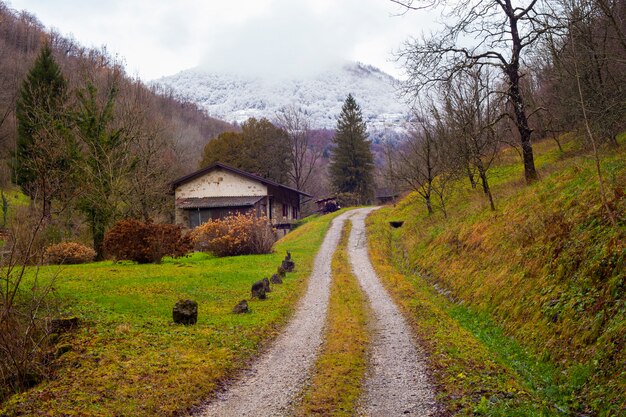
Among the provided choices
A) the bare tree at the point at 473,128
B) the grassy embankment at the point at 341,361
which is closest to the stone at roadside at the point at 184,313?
the grassy embankment at the point at 341,361

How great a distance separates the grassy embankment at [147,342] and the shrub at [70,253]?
568cm

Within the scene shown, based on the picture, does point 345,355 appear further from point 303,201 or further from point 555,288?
point 303,201

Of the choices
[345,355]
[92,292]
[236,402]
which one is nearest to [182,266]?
[92,292]

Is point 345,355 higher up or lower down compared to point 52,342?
lower down

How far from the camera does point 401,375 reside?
27.4 feet

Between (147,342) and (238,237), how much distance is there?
1794cm

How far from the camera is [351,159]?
218 ft

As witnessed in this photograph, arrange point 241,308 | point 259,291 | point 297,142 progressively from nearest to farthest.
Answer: point 241,308 → point 259,291 → point 297,142

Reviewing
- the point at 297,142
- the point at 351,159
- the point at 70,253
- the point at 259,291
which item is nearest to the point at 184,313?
the point at 259,291

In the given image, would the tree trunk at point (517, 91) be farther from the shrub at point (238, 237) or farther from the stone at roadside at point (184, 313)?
the shrub at point (238, 237)

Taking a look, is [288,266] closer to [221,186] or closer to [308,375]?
[308,375]

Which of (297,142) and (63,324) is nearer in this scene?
(63,324)

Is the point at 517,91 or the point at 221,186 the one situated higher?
the point at 517,91

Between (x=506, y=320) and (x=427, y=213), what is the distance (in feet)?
83.0
